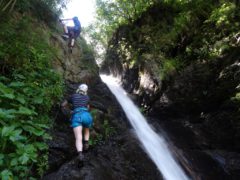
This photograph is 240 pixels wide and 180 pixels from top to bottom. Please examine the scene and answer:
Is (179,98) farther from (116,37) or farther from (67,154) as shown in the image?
(116,37)

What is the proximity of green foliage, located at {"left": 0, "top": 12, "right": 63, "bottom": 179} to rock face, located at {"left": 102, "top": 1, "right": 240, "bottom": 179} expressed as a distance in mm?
5080

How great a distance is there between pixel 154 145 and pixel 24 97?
18.5ft

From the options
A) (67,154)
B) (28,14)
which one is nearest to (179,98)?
(67,154)

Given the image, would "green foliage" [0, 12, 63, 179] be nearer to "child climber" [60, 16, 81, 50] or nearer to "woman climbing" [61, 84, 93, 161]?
"woman climbing" [61, 84, 93, 161]

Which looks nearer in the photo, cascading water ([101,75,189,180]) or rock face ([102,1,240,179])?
cascading water ([101,75,189,180])

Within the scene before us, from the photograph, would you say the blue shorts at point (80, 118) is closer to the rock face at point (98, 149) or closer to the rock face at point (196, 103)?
the rock face at point (98, 149)

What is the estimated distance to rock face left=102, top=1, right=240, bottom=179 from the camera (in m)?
8.80

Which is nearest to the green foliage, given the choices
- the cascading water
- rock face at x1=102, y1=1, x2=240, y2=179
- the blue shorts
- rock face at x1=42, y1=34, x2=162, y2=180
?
rock face at x1=42, y1=34, x2=162, y2=180

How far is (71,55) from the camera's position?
11.2m

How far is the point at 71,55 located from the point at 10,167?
7855 millimetres

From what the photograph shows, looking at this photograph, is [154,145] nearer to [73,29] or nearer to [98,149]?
[98,149]

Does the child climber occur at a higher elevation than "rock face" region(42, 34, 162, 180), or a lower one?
higher

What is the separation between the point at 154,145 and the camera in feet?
31.0

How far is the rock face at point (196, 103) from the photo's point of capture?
8805mm
